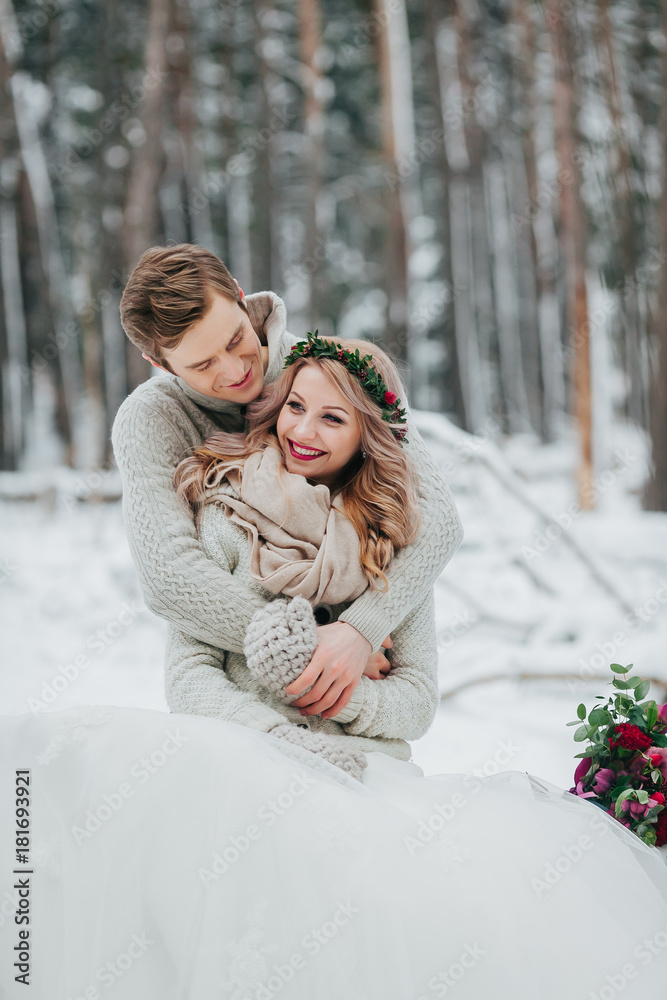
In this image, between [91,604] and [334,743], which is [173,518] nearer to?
[334,743]

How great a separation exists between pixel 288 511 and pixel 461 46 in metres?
6.60

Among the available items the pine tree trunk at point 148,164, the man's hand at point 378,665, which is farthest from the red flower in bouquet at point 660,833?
the pine tree trunk at point 148,164

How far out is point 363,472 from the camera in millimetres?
1753

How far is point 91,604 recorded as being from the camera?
4914 mm

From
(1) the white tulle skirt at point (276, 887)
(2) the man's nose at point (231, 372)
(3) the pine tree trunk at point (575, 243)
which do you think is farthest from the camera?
(3) the pine tree trunk at point (575, 243)

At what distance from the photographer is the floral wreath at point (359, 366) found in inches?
68.9

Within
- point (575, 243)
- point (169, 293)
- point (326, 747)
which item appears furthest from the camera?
point (575, 243)

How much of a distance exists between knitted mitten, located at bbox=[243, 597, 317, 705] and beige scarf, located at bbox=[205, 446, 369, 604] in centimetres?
8

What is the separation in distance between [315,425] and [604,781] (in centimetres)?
100

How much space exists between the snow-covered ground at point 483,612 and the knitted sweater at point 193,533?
52.5 inches

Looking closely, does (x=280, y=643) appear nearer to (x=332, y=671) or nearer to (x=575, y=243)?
(x=332, y=671)

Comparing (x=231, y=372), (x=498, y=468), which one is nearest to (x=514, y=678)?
(x=498, y=468)

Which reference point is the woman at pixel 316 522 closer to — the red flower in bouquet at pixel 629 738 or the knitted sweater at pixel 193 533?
the knitted sweater at pixel 193 533

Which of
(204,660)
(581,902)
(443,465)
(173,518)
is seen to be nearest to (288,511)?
(173,518)
